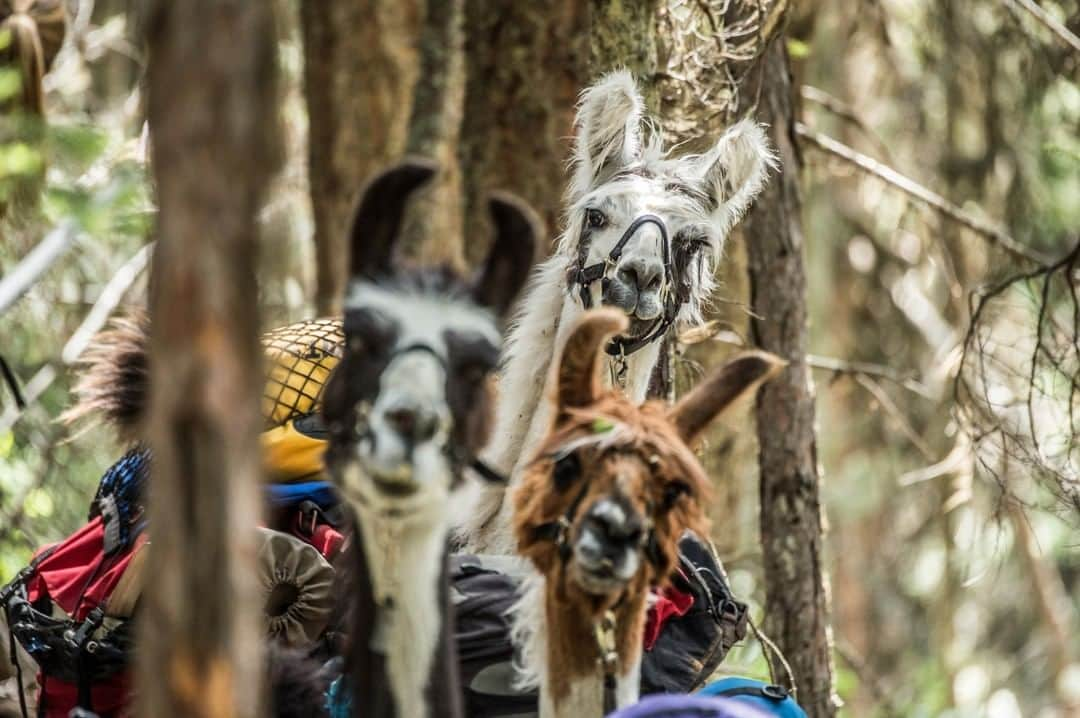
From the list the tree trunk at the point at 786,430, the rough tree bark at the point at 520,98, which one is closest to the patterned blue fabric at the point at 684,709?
the tree trunk at the point at 786,430

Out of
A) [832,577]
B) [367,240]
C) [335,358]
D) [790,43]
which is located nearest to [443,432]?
[367,240]

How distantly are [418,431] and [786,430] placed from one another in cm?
449

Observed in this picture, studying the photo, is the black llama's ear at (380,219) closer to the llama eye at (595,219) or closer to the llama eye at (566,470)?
the llama eye at (566,470)

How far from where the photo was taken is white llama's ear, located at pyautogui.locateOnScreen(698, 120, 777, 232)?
6.01m

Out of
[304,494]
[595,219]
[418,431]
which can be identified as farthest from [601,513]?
[595,219]

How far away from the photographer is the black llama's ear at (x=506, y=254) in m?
3.40

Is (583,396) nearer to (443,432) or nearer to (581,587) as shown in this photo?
(581,587)

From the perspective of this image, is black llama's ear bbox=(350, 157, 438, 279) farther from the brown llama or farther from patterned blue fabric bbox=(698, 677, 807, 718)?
patterned blue fabric bbox=(698, 677, 807, 718)

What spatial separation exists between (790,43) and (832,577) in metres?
11.8

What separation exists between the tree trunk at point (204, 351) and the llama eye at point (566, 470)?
1280 millimetres

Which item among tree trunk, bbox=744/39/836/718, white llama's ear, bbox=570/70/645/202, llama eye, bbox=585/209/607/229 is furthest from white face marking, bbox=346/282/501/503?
tree trunk, bbox=744/39/836/718

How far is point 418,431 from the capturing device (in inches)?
124

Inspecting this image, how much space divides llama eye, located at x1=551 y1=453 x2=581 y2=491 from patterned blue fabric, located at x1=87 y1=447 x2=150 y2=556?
1.69 m

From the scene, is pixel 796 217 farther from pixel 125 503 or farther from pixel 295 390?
pixel 125 503
